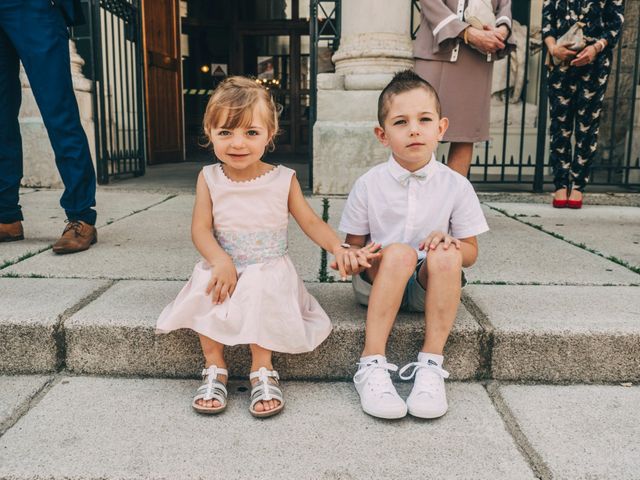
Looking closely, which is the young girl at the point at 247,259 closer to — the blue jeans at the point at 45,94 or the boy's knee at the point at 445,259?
the boy's knee at the point at 445,259

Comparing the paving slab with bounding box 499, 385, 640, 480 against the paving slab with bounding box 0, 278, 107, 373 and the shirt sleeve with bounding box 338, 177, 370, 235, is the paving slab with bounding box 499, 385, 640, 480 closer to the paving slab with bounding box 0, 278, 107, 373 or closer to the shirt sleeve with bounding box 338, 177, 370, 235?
the shirt sleeve with bounding box 338, 177, 370, 235

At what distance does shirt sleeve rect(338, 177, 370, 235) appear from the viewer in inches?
77.5

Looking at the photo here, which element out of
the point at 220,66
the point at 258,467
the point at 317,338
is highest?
the point at 220,66

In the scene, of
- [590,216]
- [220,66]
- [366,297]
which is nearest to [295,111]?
[220,66]

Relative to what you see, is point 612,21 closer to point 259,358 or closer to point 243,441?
point 259,358

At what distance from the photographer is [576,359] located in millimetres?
1889

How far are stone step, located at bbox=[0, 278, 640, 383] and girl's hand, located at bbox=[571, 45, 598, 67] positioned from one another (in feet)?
8.37

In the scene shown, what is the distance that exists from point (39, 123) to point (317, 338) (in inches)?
177

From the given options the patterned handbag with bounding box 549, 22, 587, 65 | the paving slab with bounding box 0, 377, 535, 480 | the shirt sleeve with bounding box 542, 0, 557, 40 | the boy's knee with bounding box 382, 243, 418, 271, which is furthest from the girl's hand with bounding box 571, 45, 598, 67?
the paving slab with bounding box 0, 377, 535, 480

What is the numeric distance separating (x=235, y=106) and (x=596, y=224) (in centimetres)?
292

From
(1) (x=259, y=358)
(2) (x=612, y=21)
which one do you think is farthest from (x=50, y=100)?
(2) (x=612, y=21)

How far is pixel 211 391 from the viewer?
1694 millimetres

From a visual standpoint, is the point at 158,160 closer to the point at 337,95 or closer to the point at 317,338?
the point at 337,95

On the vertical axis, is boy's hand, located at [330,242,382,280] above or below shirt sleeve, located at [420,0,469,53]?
below
